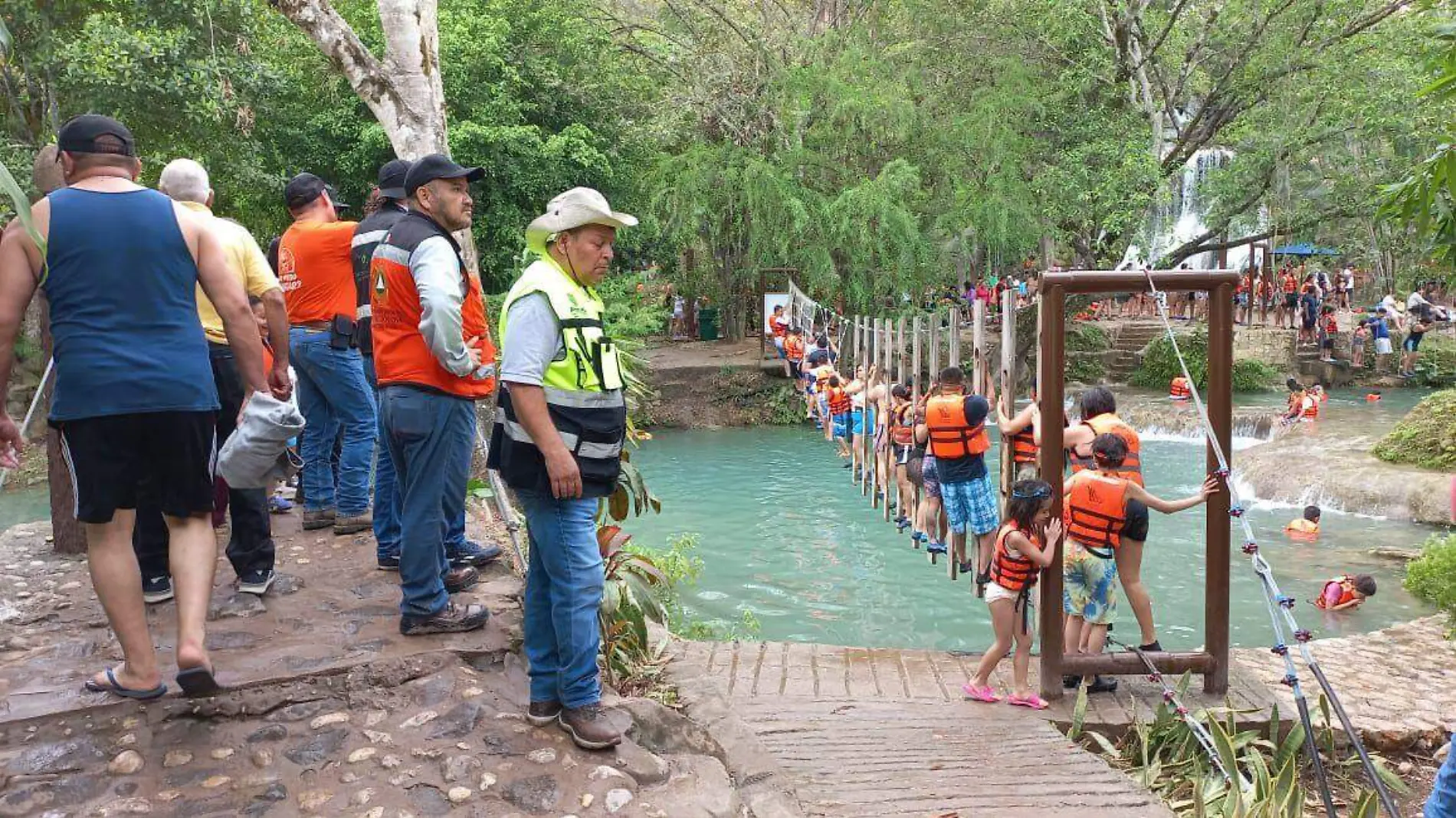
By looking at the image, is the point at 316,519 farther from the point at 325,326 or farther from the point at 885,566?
the point at 885,566

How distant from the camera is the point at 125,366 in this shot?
8.32ft

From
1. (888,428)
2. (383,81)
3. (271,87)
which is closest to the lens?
(383,81)

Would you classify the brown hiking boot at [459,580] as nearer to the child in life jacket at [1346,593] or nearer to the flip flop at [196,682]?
the flip flop at [196,682]

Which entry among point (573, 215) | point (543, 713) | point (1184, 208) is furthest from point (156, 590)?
point (1184, 208)

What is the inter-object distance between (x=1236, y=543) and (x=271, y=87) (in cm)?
1135

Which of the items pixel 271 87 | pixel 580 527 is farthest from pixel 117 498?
pixel 271 87

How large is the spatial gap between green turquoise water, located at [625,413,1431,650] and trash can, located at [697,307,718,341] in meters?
7.45

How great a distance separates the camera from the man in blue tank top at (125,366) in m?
2.51

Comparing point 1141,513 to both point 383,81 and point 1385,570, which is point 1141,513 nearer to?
point 383,81

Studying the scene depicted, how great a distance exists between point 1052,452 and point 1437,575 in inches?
166

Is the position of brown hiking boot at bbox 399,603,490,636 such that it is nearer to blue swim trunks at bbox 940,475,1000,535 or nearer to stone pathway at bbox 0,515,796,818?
stone pathway at bbox 0,515,796,818

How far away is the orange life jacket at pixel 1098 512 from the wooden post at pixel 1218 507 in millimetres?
350

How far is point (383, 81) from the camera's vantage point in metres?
6.19

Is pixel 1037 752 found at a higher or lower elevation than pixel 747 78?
lower
